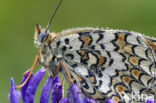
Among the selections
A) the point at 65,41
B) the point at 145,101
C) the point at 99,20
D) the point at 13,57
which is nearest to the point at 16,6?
the point at 13,57

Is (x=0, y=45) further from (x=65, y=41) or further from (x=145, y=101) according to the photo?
(x=145, y=101)

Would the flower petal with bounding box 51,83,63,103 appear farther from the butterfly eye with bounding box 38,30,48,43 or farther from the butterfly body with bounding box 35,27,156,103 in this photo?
the butterfly eye with bounding box 38,30,48,43

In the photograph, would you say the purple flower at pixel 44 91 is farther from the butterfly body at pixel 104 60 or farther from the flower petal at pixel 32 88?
the butterfly body at pixel 104 60

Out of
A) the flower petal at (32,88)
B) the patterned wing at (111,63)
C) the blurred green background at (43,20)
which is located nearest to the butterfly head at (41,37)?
the patterned wing at (111,63)

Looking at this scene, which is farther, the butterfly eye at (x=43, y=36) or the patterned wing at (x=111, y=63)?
the butterfly eye at (x=43, y=36)

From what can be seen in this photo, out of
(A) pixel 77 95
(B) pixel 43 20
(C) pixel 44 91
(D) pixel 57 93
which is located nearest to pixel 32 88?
(C) pixel 44 91

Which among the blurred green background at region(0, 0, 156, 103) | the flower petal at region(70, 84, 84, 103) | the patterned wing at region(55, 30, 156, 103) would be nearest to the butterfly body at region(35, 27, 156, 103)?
the patterned wing at region(55, 30, 156, 103)
